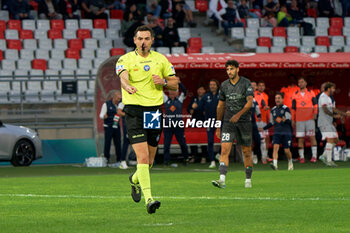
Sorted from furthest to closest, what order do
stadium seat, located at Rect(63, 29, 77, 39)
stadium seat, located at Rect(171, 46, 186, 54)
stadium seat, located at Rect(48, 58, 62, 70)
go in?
stadium seat, located at Rect(63, 29, 77, 39) < stadium seat, located at Rect(171, 46, 186, 54) < stadium seat, located at Rect(48, 58, 62, 70)

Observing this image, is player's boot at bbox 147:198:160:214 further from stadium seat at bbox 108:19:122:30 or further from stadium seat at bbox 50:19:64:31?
stadium seat at bbox 108:19:122:30

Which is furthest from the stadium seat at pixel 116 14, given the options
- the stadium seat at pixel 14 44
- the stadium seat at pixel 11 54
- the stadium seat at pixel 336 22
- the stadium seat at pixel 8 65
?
the stadium seat at pixel 336 22

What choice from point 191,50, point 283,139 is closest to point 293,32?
point 191,50

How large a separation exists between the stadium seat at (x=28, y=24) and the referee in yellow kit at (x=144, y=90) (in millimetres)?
22068

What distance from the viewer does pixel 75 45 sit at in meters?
31.8

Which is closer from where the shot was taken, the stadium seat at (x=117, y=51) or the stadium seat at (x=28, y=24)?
the stadium seat at (x=117, y=51)

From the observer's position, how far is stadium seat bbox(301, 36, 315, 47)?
114 ft

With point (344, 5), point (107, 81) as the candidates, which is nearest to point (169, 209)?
point (107, 81)

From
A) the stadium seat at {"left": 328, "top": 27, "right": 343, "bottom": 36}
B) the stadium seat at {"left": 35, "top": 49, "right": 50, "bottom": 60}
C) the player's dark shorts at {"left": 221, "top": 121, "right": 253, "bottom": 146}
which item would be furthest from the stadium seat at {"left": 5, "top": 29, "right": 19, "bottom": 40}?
the player's dark shorts at {"left": 221, "top": 121, "right": 253, "bottom": 146}

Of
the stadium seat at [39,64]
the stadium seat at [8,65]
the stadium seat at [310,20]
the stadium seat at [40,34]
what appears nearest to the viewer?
the stadium seat at [8,65]

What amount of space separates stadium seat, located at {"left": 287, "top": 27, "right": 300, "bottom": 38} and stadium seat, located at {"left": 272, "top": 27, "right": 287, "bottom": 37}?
20 cm

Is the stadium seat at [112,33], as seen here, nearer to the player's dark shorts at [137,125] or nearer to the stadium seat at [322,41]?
the stadium seat at [322,41]

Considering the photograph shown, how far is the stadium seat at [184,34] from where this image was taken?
3362cm

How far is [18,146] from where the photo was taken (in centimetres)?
2331
